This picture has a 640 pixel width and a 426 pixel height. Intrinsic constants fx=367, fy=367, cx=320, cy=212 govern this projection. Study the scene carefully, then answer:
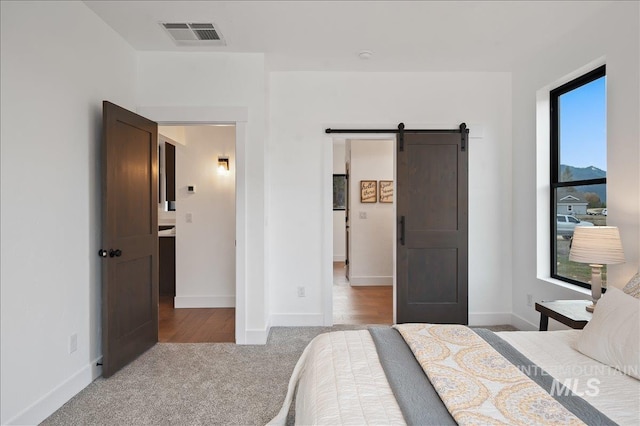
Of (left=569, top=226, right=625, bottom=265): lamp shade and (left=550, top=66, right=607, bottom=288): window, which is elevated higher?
(left=550, top=66, right=607, bottom=288): window

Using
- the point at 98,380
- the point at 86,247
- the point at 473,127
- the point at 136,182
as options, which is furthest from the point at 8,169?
the point at 473,127

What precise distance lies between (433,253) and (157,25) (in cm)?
331

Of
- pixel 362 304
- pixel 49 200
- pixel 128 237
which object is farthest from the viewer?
pixel 362 304

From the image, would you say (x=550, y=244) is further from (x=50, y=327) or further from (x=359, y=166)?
(x=50, y=327)

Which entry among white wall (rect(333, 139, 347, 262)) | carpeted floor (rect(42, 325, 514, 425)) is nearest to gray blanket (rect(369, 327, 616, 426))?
carpeted floor (rect(42, 325, 514, 425))

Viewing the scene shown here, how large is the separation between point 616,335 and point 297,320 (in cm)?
288

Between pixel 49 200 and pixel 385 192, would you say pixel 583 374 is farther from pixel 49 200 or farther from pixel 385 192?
pixel 385 192

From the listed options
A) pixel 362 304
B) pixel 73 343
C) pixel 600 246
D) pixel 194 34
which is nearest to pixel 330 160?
pixel 194 34

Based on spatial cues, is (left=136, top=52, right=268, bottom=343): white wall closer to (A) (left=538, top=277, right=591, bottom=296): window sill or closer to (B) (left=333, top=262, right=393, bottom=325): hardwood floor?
(B) (left=333, top=262, right=393, bottom=325): hardwood floor

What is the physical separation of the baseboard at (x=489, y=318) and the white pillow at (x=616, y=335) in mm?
2278

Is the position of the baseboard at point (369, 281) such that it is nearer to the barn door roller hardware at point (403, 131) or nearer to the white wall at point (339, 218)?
the white wall at point (339, 218)

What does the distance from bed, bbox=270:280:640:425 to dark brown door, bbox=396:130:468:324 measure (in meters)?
1.93

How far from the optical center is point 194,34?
3113 millimetres

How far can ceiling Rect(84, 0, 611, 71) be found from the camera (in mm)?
2664
